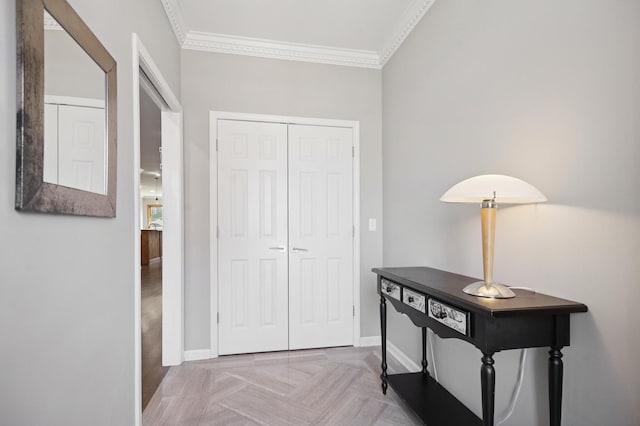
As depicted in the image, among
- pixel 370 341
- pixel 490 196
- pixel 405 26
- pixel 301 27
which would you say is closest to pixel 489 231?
pixel 490 196

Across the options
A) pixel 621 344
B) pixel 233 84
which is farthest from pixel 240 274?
pixel 621 344

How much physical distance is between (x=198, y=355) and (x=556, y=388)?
8.50 feet

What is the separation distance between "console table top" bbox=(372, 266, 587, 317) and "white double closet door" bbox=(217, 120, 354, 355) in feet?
4.35

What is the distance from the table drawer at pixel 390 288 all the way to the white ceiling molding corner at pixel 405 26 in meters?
1.98

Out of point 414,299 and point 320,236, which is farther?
point 320,236

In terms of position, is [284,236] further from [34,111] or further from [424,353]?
[34,111]

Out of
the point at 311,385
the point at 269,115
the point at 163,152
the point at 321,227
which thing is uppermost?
the point at 269,115

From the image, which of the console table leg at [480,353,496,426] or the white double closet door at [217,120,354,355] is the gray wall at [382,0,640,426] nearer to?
the console table leg at [480,353,496,426]

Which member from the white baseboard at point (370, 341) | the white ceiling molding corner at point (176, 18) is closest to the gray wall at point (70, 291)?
the white ceiling molding corner at point (176, 18)

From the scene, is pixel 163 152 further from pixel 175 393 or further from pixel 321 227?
pixel 175 393

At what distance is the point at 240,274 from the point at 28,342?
6.91 ft

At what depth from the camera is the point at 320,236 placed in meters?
3.11

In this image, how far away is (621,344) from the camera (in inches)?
43.9

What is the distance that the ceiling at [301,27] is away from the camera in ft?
7.95
